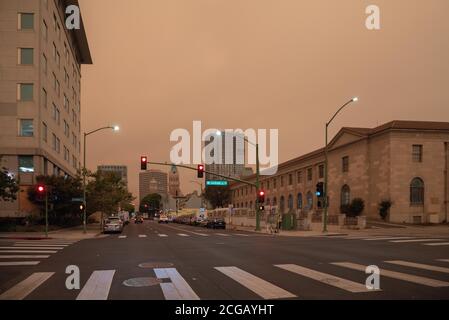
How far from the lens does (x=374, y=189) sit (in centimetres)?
4716

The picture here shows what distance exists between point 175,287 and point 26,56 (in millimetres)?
41289

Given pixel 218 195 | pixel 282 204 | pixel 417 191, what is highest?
pixel 417 191

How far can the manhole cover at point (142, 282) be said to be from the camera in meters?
9.64

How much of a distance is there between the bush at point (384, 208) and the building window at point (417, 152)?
5.75 meters

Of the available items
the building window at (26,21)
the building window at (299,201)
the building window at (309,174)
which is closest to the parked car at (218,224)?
the building window at (309,174)

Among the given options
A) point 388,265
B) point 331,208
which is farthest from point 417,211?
point 388,265

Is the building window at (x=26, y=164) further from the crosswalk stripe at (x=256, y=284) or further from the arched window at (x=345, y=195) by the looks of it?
the crosswalk stripe at (x=256, y=284)

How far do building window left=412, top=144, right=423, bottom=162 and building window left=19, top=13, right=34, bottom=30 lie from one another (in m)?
42.4

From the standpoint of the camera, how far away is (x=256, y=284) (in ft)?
31.3

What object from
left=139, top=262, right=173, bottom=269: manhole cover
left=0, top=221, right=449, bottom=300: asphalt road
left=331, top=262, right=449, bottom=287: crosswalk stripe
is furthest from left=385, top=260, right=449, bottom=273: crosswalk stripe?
left=139, top=262, right=173, bottom=269: manhole cover

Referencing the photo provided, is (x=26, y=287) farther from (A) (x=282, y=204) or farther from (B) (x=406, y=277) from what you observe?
(A) (x=282, y=204)

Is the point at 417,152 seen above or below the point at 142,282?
above

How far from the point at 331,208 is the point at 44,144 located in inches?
1470

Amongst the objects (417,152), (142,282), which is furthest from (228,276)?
(417,152)
